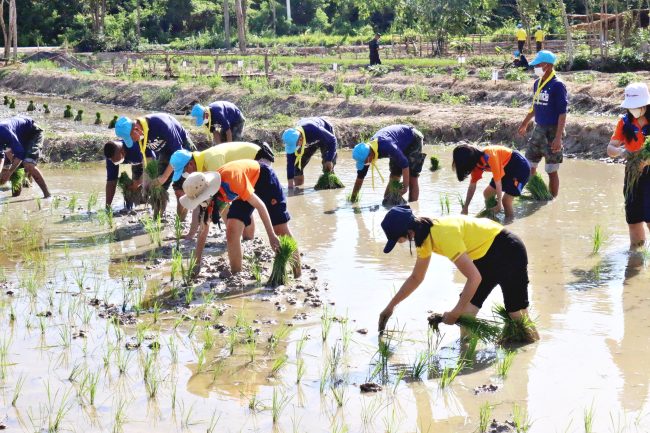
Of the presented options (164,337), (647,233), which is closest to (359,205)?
(647,233)

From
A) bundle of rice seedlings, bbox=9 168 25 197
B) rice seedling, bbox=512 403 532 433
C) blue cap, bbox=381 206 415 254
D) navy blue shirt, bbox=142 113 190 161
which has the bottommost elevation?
rice seedling, bbox=512 403 532 433

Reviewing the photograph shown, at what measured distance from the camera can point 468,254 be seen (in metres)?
6.29

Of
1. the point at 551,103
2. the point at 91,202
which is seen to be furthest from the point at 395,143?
the point at 91,202

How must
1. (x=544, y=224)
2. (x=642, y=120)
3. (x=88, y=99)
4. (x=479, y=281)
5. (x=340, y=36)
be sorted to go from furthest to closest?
(x=340, y=36) → (x=88, y=99) → (x=544, y=224) → (x=642, y=120) → (x=479, y=281)

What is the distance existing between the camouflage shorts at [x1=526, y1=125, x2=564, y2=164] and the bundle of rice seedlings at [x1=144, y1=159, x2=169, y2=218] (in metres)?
4.22

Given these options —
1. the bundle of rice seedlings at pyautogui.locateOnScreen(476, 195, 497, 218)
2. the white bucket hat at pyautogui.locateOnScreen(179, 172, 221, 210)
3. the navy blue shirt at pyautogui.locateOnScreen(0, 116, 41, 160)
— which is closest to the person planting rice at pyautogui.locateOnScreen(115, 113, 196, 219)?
the navy blue shirt at pyautogui.locateOnScreen(0, 116, 41, 160)

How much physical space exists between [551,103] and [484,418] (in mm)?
6506

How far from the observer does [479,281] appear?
20.2 feet

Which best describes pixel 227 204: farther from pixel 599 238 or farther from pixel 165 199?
pixel 599 238

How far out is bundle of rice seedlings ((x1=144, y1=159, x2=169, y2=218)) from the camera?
10.7 meters

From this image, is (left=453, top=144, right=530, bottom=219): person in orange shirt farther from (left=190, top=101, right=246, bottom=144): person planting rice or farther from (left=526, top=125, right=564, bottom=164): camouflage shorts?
(left=190, top=101, right=246, bottom=144): person planting rice

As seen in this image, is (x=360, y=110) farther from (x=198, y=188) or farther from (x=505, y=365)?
(x=505, y=365)

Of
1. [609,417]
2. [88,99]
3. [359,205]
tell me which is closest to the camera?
[609,417]

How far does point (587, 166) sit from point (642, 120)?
536 cm
